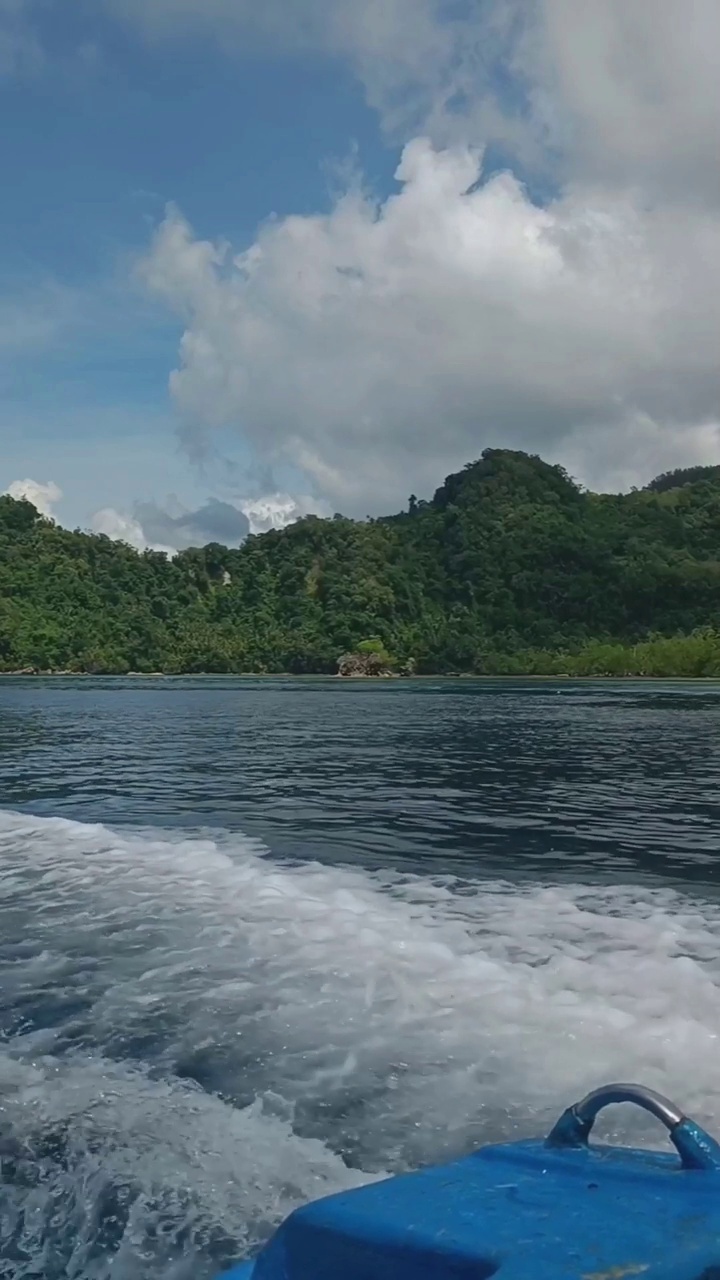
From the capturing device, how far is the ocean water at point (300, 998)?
554cm

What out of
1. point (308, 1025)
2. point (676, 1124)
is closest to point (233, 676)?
point (308, 1025)

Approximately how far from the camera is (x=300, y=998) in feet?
27.9

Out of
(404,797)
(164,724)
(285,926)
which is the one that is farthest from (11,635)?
(285,926)

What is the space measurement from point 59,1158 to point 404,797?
18.0 meters

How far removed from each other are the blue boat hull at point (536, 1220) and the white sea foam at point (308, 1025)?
68.3 inches

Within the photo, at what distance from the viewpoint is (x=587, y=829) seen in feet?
61.6

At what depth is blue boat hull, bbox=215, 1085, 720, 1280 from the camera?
2.98 m

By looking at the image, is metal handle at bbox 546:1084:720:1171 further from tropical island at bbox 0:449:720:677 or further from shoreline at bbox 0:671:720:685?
shoreline at bbox 0:671:720:685

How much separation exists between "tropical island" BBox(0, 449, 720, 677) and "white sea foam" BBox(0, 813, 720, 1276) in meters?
123

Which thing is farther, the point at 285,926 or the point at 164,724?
the point at 164,724

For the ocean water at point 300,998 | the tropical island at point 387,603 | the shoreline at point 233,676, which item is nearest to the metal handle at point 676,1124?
the ocean water at point 300,998

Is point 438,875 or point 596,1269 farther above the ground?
point 596,1269

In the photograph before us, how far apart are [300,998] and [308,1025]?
2.13 ft

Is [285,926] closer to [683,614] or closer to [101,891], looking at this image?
[101,891]
